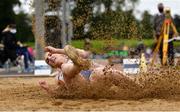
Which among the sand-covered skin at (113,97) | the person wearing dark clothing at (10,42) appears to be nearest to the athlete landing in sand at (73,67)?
the sand-covered skin at (113,97)

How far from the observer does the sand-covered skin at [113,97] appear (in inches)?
352

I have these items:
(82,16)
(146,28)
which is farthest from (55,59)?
(146,28)

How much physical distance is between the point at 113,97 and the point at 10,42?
1226 cm

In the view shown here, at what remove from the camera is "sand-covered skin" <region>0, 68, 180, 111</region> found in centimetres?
894

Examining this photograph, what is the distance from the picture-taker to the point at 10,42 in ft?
71.7

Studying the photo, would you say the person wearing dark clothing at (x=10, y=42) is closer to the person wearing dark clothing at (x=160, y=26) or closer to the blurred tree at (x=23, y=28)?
the person wearing dark clothing at (x=160, y=26)

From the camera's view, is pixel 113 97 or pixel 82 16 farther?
pixel 82 16

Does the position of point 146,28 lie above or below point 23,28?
above

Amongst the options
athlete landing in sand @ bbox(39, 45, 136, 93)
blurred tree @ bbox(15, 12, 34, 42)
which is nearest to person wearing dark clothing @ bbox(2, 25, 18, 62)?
athlete landing in sand @ bbox(39, 45, 136, 93)

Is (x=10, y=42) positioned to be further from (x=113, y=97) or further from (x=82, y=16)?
(x=113, y=97)

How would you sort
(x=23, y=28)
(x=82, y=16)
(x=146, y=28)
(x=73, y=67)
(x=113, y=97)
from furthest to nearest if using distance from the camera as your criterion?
1. (x=23, y=28)
2. (x=146, y=28)
3. (x=82, y=16)
4. (x=113, y=97)
5. (x=73, y=67)

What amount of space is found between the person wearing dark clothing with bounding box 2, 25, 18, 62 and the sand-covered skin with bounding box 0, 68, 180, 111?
34.7 feet

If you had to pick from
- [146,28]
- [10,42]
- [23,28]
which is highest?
[146,28]

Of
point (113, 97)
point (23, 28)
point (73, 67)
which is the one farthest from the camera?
point (23, 28)
